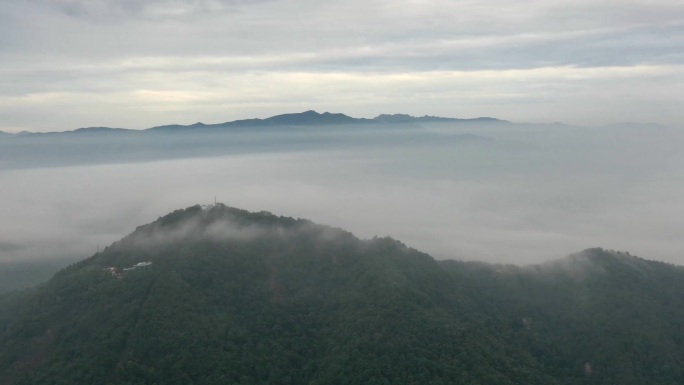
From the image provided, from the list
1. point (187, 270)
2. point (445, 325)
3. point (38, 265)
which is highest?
point (187, 270)

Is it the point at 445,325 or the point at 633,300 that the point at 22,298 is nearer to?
the point at 445,325

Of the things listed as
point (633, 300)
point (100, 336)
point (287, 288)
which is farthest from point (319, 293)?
point (633, 300)

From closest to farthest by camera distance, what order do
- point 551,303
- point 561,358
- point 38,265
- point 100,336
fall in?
point 100,336
point 561,358
point 551,303
point 38,265

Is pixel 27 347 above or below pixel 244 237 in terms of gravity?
below

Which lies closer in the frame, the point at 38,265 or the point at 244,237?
the point at 244,237

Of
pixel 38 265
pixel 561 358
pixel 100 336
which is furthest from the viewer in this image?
pixel 38 265

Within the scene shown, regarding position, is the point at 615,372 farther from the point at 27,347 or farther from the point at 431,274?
the point at 27,347
